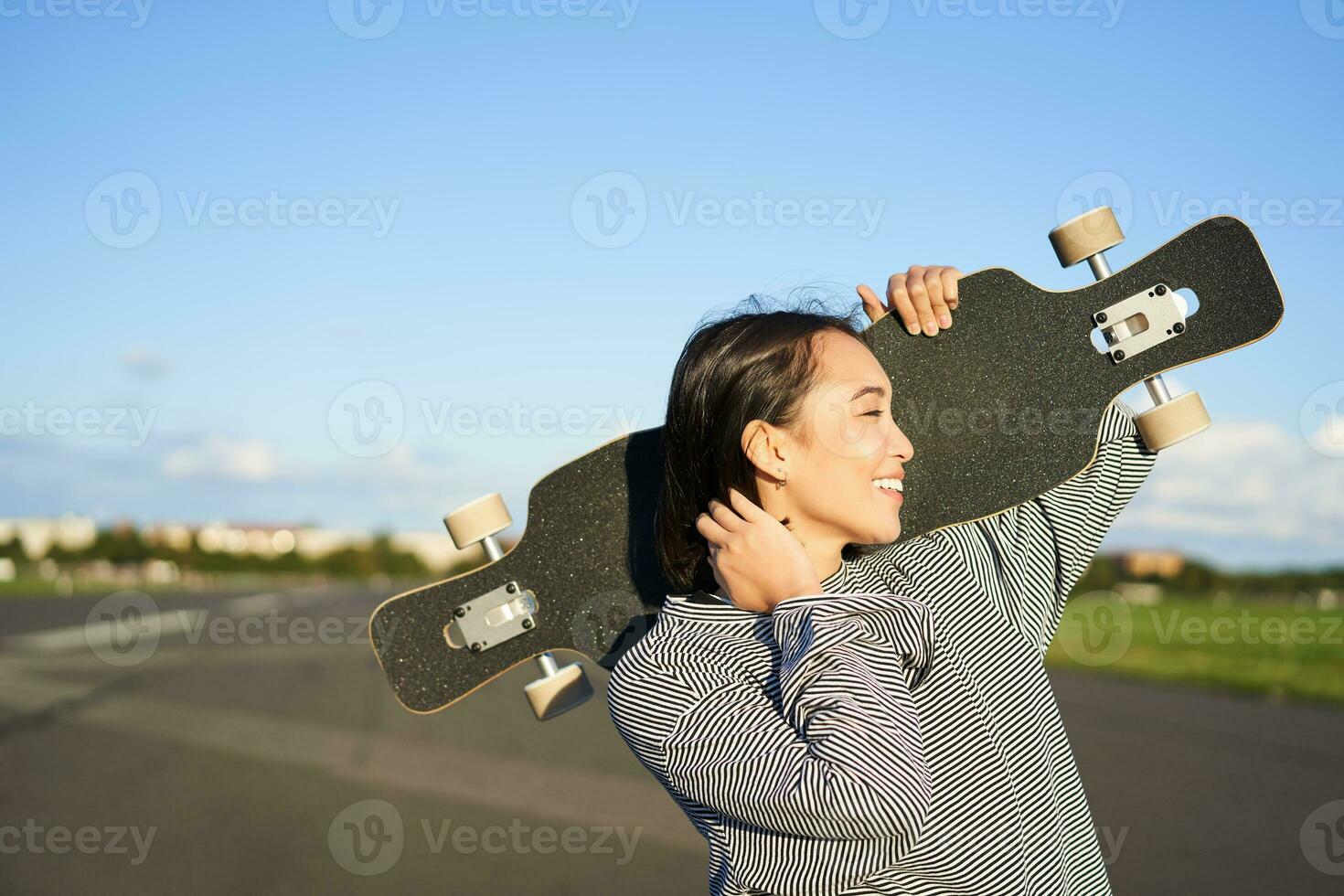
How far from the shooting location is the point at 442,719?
37.8 ft

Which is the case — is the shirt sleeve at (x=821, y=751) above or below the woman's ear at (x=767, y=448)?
below

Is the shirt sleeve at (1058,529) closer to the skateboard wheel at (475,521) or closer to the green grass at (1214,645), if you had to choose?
the skateboard wheel at (475,521)

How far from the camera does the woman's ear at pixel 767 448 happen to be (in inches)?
72.1

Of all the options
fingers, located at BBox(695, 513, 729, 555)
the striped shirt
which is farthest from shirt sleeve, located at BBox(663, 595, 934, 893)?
fingers, located at BBox(695, 513, 729, 555)

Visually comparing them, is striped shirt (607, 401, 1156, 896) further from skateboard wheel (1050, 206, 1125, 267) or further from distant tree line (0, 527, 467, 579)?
distant tree line (0, 527, 467, 579)

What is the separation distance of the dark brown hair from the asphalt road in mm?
4664

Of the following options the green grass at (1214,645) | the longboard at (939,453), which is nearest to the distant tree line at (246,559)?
the green grass at (1214,645)

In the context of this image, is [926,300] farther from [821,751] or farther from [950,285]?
[821,751]

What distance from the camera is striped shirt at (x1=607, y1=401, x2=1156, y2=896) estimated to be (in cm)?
146

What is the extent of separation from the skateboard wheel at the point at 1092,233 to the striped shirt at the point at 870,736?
2.48 feet

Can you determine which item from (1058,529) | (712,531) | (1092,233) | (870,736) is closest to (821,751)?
(870,736)

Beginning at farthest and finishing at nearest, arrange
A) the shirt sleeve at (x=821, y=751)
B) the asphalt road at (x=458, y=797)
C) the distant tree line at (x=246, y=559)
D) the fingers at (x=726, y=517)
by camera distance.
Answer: the distant tree line at (x=246, y=559) → the asphalt road at (x=458, y=797) → the fingers at (x=726, y=517) → the shirt sleeve at (x=821, y=751)

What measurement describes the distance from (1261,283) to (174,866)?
674 centimetres

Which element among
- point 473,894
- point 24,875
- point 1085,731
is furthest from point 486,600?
point 1085,731
